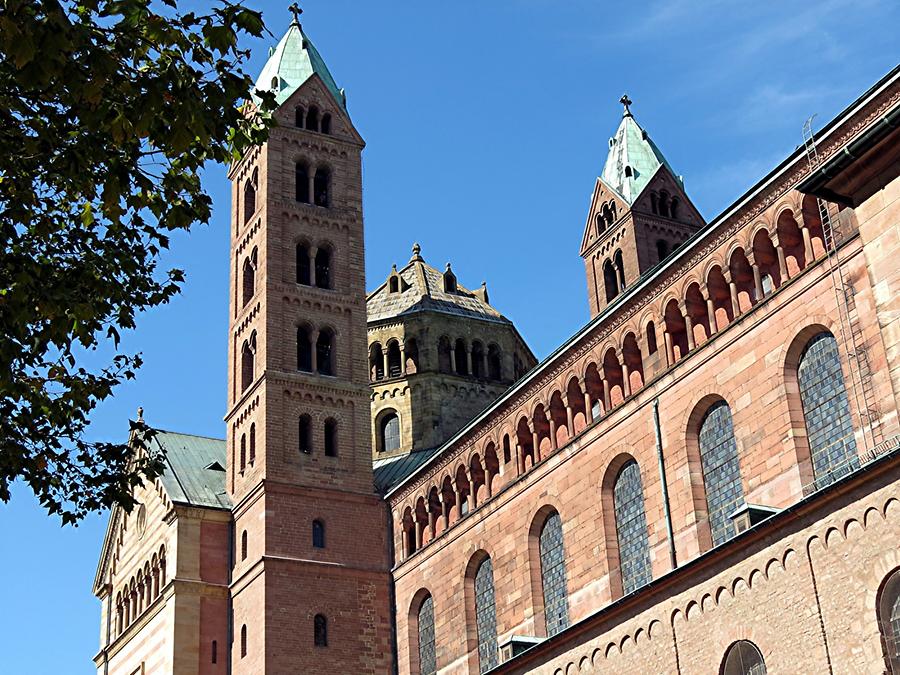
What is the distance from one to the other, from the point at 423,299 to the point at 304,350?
11.7 m

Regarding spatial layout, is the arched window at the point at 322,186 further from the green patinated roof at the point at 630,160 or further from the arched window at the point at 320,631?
the arched window at the point at 320,631

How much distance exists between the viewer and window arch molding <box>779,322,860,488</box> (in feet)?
88.6

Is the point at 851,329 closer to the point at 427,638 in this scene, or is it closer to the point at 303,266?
the point at 427,638

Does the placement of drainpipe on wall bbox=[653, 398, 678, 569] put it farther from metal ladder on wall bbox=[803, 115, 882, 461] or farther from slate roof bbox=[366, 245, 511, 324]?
slate roof bbox=[366, 245, 511, 324]

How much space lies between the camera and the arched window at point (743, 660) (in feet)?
85.3

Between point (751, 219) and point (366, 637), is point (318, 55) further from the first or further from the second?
point (751, 219)

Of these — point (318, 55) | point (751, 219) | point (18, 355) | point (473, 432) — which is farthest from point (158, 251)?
point (318, 55)

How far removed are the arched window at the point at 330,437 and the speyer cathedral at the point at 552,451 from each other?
0.07m

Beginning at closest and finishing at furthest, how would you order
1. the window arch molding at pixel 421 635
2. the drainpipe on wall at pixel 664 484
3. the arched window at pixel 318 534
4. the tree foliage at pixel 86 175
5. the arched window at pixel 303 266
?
the tree foliage at pixel 86 175 < the drainpipe on wall at pixel 664 484 < the window arch molding at pixel 421 635 < the arched window at pixel 318 534 < the arched window at pixel 303 266

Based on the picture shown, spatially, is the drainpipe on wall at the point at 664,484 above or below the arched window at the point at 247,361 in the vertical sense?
below

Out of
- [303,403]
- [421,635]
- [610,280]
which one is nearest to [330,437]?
[303,403]

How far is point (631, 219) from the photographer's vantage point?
47.6 m

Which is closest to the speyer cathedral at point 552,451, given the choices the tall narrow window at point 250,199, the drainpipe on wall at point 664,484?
the drainpipe on wall at point 664,484

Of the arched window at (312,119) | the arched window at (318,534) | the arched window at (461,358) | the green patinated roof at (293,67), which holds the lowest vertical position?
the arched window at (318,534)
